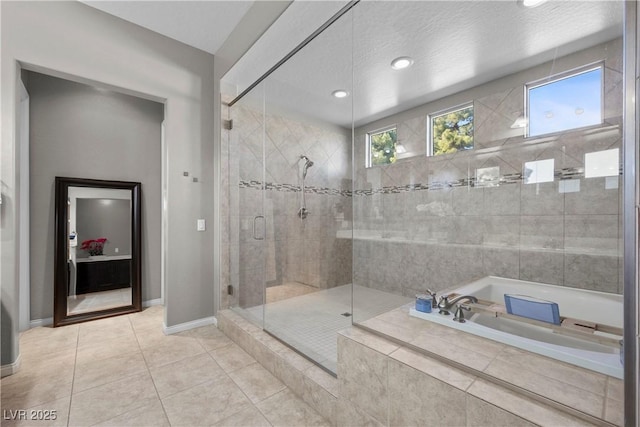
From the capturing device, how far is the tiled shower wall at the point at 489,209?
180 centimetres

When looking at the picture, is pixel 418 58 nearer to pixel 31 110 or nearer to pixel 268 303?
pixel 268 303

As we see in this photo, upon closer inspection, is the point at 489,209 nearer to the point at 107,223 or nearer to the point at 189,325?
the point at 189,325

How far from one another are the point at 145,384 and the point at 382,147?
284cm

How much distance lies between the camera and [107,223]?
304 cm

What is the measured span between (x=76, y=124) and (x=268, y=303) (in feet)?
9.17

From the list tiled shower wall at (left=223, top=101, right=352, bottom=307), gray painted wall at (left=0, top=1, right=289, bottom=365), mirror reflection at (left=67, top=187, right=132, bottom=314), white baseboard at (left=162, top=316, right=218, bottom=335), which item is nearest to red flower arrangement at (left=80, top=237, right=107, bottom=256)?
mirror reflection at (left=67, top=187, right=132, bottom=314)

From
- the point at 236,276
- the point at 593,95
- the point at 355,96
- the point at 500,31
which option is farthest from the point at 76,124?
the point at 593,95

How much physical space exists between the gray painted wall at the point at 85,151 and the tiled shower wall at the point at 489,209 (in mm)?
2539

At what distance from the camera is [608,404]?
82cm

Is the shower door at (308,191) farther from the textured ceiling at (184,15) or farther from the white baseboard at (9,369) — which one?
the white baseboard at (9,369)

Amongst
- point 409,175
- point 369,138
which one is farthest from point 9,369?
point 409,175

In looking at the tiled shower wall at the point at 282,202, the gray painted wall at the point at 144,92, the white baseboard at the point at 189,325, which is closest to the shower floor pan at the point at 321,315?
the tiled shower wall at the point at 282,202

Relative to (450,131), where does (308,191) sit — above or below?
below

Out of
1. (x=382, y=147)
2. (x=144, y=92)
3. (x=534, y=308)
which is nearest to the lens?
(x=534, y=308)
